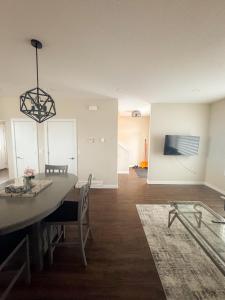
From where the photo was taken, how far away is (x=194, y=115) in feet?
16.0

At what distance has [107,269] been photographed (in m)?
1.86

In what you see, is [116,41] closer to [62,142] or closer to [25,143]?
[62,142]

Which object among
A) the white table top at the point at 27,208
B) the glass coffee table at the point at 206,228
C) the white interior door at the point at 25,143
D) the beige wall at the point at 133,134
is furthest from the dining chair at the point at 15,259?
the beige wall at the point at 133,134

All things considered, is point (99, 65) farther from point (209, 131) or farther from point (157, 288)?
point (209, 131)

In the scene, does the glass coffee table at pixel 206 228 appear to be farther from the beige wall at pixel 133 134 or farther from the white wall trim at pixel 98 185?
the beige wall at pixel 133 134

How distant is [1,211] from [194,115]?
17.3 feet

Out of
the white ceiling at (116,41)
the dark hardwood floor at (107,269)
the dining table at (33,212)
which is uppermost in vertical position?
the white ceiling at (116,41)

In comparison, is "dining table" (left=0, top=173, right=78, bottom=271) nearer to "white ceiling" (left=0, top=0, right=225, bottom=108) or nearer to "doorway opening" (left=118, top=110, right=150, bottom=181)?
"white ceiling" (left=0, top=0, right=225, bottom=108)

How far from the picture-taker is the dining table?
133 cm

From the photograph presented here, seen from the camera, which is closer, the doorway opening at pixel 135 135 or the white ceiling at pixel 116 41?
the white ceiling at pixel 116 41

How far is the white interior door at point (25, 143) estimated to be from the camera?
14.9 ft

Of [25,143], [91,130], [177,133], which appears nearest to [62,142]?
[91,130]

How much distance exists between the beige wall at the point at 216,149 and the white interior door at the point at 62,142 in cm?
416

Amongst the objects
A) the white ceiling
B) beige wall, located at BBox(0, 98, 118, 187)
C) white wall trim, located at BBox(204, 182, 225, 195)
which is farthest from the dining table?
white wall trim, located at BBox(204, 182, 225, 195)
